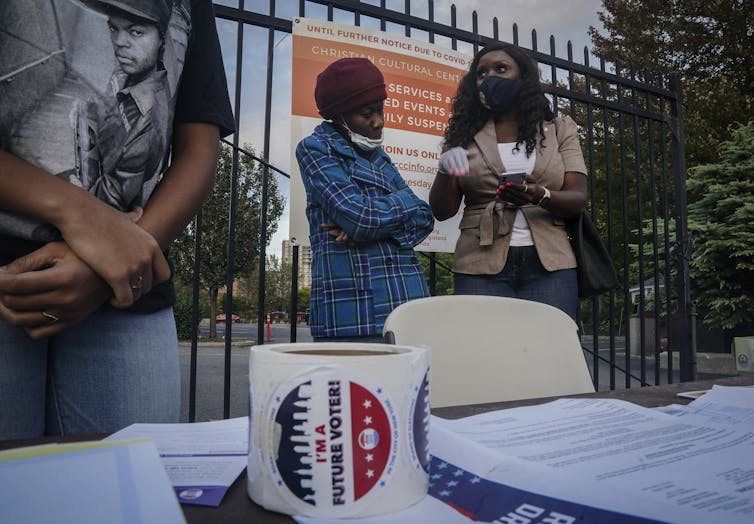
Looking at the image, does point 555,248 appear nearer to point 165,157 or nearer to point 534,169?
point 534,169

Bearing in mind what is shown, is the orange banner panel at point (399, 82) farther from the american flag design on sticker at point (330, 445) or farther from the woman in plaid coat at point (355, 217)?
the american flag design on sticker at point (330, 445)

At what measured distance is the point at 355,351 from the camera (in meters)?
0.54

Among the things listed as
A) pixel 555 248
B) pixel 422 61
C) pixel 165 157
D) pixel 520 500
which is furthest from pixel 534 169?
pixel 520 500

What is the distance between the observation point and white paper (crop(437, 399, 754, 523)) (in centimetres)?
46

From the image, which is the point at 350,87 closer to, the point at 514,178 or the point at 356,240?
the point at 356,240

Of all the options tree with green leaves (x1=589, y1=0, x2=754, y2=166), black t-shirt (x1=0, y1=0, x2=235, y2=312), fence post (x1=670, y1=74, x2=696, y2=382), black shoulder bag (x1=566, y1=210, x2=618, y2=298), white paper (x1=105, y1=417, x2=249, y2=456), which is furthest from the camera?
tree with green leaves (x1=589, y1=0, x2=754, y2=166)

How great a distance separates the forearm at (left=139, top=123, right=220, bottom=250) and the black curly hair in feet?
4.59

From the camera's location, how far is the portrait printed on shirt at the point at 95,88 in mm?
880

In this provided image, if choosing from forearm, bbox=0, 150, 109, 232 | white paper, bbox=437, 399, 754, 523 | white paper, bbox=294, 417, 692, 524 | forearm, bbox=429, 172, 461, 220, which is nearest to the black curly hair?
forearm, bbox=429, 172, 461, 220

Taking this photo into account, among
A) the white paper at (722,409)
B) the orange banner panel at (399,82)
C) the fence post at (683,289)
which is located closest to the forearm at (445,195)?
the orange banner panel at (399,82)

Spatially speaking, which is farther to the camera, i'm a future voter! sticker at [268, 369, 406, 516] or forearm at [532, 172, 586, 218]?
forearm at [532, 172, 586, 218]

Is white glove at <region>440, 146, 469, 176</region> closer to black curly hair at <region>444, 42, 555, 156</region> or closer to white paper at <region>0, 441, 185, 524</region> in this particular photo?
black curly hair at <region>444, 42, 555, 156</region>

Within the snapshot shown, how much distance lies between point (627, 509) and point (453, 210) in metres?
1.92

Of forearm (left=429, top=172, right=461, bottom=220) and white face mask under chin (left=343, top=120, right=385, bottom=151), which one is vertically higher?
white face mask under chin (left=343, top=120, right=385, bottom=151)
